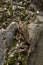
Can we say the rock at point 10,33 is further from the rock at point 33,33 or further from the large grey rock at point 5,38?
the rock at point 33,33

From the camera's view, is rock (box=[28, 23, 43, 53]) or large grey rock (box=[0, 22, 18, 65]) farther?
rock (box=[28, 23, 43, 53])

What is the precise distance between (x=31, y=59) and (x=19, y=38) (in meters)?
0.70

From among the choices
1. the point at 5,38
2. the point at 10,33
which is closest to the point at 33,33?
the point at 10,33

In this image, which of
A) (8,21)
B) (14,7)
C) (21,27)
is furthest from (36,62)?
(14,7)

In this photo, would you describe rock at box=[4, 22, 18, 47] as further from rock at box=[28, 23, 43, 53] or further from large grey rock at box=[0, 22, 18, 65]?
rock at box=[28, 23, 43, 53]

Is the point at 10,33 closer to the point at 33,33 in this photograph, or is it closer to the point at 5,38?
the point at 5,38

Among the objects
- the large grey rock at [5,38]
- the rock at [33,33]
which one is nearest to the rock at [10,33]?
the large grey rock at [5,38]

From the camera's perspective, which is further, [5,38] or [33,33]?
[33,33]

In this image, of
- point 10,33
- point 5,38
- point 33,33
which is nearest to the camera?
point 5,38

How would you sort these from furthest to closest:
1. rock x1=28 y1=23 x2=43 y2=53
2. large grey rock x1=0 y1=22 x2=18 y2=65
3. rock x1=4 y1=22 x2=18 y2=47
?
rock x1=28 y1=23 x2=43 y2=53 → rock x1=4 y1=22 x2=18 y2=47 → large grey rock x1=0 y1=22 x2=18 y2=65

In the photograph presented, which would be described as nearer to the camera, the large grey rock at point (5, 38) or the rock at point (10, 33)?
the large grey rock at point (5, 38)

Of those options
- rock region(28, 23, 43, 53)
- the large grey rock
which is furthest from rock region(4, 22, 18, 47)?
rock region(28, 23, 43, 53)

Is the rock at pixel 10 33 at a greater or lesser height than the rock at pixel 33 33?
greater

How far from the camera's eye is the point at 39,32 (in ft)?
21.5
